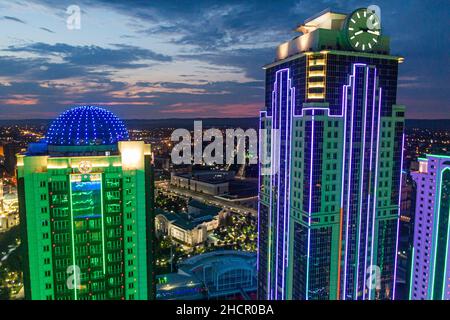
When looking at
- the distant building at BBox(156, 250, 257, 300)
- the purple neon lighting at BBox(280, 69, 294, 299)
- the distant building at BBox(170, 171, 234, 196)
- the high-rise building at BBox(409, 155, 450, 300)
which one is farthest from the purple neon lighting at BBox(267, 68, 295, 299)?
the distant building at BBox(170, 171, 234, 196)

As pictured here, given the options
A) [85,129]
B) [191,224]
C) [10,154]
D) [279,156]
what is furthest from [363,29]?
[10,154]

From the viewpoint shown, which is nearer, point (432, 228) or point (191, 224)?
point (432, 228)

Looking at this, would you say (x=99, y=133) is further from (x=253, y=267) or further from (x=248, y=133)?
(x=253, y=267)

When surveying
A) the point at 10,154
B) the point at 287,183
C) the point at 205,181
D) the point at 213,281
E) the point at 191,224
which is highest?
the point at 287,183

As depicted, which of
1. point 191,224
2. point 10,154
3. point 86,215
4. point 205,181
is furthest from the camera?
point 205,181

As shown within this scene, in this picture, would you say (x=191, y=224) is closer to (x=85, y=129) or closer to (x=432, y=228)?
(x=85, y=129)

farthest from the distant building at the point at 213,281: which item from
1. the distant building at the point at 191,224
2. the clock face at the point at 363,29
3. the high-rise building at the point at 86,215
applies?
the clock face at the point at 363,29

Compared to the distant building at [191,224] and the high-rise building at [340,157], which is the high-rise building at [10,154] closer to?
the distant building at [191,224]
